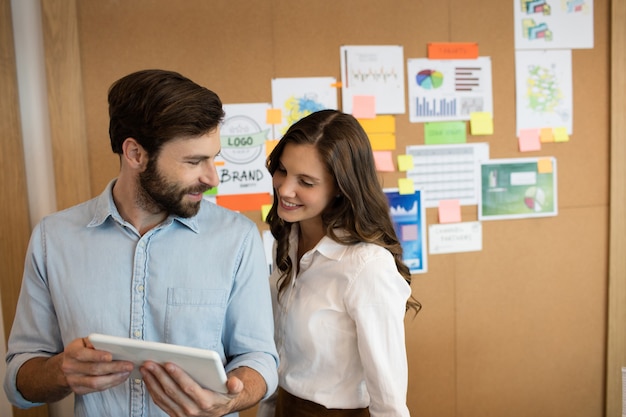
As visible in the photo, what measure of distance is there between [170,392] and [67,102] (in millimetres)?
1472

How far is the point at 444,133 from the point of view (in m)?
2.51

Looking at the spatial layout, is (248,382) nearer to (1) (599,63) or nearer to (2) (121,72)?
(2) (121,72)

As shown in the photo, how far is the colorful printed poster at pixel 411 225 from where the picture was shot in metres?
2.48

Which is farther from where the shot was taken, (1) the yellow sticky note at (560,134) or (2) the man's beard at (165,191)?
(1) the yellow sticky note at (560,134)

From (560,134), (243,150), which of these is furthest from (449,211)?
(243,150)

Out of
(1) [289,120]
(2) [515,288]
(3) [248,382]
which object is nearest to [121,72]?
(1) [289,120]

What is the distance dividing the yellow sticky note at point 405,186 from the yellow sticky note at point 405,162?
0.05m

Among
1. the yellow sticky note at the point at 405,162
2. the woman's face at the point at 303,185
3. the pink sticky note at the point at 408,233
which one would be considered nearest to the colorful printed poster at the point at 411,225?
the pink sticky note at the point at 408,233

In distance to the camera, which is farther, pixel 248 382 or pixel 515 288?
pixel 515 288

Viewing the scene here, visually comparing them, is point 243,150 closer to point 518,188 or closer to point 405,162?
point 405,162

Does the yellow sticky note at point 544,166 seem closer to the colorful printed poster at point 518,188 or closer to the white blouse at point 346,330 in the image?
the colorful printed poster at point 518,188

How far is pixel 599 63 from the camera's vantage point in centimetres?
265

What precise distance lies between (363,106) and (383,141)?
180 mm

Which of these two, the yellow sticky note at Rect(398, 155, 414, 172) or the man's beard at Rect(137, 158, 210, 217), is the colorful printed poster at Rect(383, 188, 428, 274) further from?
the man's beard at Rect(137, 158, 210, 217)
